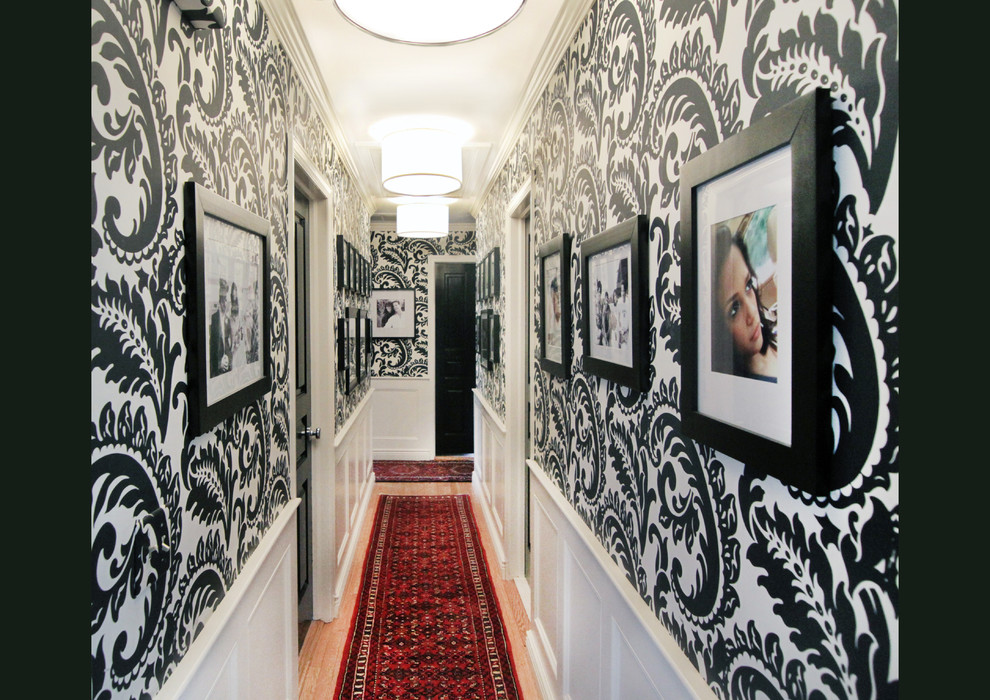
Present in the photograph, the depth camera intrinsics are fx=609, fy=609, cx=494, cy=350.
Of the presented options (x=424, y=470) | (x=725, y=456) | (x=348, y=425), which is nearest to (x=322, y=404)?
(x=348, y=425)

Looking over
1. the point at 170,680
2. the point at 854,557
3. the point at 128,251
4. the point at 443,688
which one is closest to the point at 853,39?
the point at 854,557

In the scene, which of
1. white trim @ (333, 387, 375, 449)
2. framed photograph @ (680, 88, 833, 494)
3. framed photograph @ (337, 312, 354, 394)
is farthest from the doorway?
framed photograph @ (680, 88, 833, 494)

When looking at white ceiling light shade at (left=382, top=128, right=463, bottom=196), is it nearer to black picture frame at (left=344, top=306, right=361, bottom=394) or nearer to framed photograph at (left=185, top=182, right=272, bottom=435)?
black picture frame at (left=344, top=306, right=361, bottom=394)

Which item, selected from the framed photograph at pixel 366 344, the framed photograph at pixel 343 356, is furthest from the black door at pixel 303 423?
the framed photograph at pixel 366 344

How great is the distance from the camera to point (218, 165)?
1.38 m

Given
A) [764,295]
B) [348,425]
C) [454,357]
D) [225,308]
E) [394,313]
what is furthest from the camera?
[454,357]

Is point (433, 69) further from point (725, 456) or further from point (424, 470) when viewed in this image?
point (424, 470)

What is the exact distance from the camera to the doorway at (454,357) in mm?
6465

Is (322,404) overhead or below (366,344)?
below

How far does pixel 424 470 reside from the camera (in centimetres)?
604

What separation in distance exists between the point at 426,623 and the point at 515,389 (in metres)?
1.28

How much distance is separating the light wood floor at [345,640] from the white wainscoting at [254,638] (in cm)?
37
